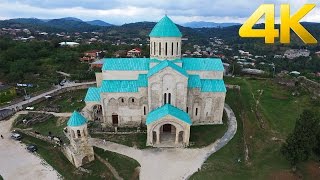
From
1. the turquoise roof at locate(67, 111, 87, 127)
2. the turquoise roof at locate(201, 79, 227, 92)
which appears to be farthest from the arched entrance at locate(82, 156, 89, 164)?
the turquoise roof at locate(201, 79, 227, 92)

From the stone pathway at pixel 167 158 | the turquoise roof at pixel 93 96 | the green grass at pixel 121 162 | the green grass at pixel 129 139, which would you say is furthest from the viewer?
the turquoise roof at pixel 93 96


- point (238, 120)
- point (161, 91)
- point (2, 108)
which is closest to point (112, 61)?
point (161, 91)

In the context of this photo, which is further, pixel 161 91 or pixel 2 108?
pixel 2 108

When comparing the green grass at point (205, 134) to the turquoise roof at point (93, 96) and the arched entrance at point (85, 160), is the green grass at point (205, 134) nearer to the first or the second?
the arched entrance at point (85, 160)

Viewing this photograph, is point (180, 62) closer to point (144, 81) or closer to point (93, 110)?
point (144, 81)

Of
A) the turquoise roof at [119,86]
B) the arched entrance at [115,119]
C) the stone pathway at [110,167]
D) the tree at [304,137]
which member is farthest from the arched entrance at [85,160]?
the tree at [304,137]

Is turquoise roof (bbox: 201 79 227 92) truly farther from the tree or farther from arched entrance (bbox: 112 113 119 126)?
arched entrance (bbox: 112 113 119 126)
